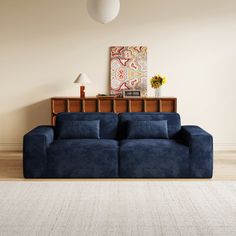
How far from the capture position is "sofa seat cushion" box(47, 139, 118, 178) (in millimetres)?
5539

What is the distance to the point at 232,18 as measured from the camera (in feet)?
24.9

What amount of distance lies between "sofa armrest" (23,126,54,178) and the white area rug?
10.1 inches

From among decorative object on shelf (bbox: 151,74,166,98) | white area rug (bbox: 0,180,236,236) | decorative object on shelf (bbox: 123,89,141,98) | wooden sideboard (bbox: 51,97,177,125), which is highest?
decorative object on shelf (bbox: 151,74,166,98)

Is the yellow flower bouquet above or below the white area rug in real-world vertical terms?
above

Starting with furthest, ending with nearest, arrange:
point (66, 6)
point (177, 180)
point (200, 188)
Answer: point (66, 6)
point (177, 180)
point (200, 188)

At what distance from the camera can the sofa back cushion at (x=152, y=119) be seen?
6188 mm

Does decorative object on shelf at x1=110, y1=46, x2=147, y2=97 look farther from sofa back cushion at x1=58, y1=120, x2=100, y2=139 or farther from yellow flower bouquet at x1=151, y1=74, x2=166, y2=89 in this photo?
sofa back cushion at x1=58, y1=120, x2=100, y2=139

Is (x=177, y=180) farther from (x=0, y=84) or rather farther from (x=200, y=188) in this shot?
(x=0, y=84)

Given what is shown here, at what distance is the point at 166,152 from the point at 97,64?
266 centimetres

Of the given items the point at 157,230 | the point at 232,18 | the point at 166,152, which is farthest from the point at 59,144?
the point at 232,18

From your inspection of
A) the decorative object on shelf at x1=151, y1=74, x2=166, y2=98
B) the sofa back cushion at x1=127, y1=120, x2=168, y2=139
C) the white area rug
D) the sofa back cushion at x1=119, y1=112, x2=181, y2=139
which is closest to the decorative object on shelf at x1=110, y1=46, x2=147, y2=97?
the decorative object on shelf at x1=151, y1=74, x2=166, y2=98

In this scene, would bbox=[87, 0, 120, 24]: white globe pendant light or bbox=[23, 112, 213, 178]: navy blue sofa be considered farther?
bbox=[23, 112, 213, 178]: navy blue sofa

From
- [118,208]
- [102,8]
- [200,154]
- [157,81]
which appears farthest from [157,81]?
[118,208]

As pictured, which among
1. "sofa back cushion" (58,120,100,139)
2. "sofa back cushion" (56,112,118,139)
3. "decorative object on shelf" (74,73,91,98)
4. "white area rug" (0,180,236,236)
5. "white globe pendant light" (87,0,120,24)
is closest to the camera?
"white area rug" (0,180,236,236)
